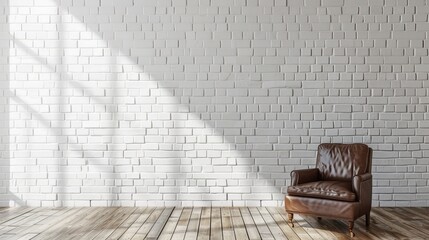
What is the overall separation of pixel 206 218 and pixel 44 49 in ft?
10.4

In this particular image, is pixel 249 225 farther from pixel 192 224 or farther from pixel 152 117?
pixel 152 117

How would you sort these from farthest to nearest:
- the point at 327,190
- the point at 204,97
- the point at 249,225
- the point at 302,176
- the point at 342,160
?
the point at 204,97
the point at 342,160
the point at 302,176
the point at 249,225
the point at 327,190

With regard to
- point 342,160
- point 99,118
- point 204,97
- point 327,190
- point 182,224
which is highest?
point 204,97

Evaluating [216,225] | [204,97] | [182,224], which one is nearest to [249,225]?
[216,225]

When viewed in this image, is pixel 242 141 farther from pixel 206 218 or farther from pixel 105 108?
pixel 105 108

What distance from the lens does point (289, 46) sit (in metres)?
5.85

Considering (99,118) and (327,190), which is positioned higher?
(99,118)

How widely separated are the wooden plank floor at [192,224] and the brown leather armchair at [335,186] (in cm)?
20

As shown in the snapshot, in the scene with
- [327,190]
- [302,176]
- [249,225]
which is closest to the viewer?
[327,190]

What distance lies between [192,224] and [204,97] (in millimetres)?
1794

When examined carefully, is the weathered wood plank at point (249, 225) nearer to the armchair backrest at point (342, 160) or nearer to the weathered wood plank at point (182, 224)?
the weathered wood plank at point (182, 224)

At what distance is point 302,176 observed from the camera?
4.99 m

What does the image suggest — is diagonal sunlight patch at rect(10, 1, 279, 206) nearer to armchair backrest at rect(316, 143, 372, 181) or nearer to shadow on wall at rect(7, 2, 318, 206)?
shadow on wall at rect(7, 2, 318, 206)

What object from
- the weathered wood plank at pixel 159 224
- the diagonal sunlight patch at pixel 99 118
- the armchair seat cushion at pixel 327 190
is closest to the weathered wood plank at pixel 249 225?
the armchair seat cushion at pixel 327 190
